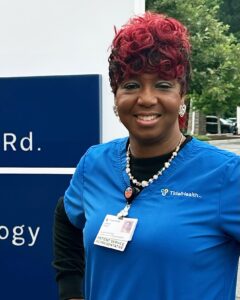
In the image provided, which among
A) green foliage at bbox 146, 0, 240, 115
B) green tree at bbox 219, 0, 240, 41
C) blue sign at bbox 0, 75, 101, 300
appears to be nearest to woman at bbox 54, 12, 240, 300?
blue sign at bbox 0, 75, 101, 300

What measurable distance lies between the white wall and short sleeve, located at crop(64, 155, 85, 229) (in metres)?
0.79

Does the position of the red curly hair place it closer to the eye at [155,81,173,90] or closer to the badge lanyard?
the eye at [155,81,173,90]

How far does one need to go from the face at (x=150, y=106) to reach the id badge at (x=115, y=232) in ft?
0.75

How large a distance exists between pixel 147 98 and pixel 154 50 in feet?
0.43

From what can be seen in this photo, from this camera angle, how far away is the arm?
6.07 feet

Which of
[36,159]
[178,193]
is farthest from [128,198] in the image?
[36,159]

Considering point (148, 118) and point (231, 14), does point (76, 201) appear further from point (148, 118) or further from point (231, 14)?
point (231, 14)

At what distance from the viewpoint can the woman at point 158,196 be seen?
1424 millimetres

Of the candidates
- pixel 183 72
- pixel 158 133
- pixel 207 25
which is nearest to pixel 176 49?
pixel 183 72

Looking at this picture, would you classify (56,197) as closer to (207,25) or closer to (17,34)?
(17,34)

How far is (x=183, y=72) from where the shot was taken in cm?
156

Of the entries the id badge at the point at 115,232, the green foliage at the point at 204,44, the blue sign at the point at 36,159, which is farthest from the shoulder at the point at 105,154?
the green foliage at the point at 204,44

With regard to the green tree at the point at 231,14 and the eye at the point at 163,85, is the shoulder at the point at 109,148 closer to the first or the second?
the eye at the point at 163,85

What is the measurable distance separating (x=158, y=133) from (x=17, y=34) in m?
1.32
